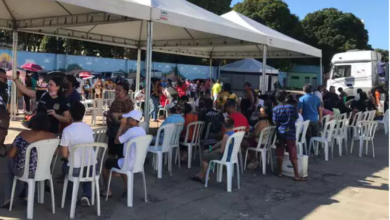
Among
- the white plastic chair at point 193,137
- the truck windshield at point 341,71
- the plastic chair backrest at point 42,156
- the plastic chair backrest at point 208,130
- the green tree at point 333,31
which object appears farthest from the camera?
the green tree at point 333,31

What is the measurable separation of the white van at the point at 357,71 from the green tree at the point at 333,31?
53.5 feet

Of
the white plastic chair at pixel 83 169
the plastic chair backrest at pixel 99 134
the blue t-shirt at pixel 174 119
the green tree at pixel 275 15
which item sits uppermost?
→ the green tree at pixel 275 15

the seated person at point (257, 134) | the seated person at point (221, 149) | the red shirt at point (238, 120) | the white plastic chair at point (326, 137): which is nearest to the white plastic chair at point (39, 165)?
the seated person at point (221, 149)

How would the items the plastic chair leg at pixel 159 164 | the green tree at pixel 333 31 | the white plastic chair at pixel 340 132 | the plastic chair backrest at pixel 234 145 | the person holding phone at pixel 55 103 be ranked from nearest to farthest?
the person holding phone at pixel 55 103
the plastic chair backrest at pixel 234 145
the plastic chair leg at pixel 159 164
the white plastic chair at pixel 340 132
the green tree at pixel 333 31

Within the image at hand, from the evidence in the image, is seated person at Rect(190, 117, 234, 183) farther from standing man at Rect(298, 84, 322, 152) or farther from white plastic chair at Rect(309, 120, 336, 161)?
white plastic chair at Rect(309, 120, 336, 161)

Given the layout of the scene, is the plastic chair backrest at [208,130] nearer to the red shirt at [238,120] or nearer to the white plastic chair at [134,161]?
the red shirt at [238,120]

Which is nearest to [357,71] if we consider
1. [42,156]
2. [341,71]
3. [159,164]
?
[341,71]

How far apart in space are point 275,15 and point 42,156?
34.1 meters

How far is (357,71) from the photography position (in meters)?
18.6

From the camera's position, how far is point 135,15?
208 inches

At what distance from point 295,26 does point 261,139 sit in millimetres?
33033

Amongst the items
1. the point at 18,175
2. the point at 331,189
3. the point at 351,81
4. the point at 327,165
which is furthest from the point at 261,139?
the point at 351,81

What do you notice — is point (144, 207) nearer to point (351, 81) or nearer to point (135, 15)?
point (135, 15)

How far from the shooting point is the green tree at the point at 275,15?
34562 millimetres
